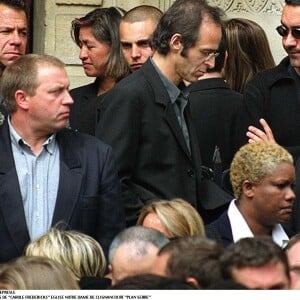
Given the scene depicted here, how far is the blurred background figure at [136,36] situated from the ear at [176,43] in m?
1.03

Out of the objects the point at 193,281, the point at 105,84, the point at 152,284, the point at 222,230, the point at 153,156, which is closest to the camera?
the point at 152,284

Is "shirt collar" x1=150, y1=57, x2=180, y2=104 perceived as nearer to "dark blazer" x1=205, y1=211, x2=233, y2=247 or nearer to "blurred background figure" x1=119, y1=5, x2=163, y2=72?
"dark blazer" x1=205, y1=211, x2=233, y2=247

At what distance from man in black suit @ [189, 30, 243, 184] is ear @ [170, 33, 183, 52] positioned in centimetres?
64

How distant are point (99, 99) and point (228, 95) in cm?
89

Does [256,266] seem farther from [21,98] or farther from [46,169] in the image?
[21,98]

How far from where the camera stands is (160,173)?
10078 millimetres

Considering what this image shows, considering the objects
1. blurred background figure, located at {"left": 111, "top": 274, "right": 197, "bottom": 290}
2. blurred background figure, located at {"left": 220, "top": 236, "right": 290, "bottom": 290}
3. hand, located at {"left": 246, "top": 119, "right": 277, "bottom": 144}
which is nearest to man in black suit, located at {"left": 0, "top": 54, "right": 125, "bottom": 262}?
hand, located at {"left": 246, "top": 119, "right": 277, "bottom": 144}

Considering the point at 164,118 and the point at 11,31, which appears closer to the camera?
the point at 164,118

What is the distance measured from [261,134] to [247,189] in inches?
20.0

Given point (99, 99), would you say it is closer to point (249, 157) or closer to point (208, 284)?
point (249, 157)

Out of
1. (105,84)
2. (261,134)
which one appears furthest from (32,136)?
(105,84)

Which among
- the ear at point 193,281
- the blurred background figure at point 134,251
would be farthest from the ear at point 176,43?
the ear at point 193,281

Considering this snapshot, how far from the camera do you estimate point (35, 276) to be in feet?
25.0
